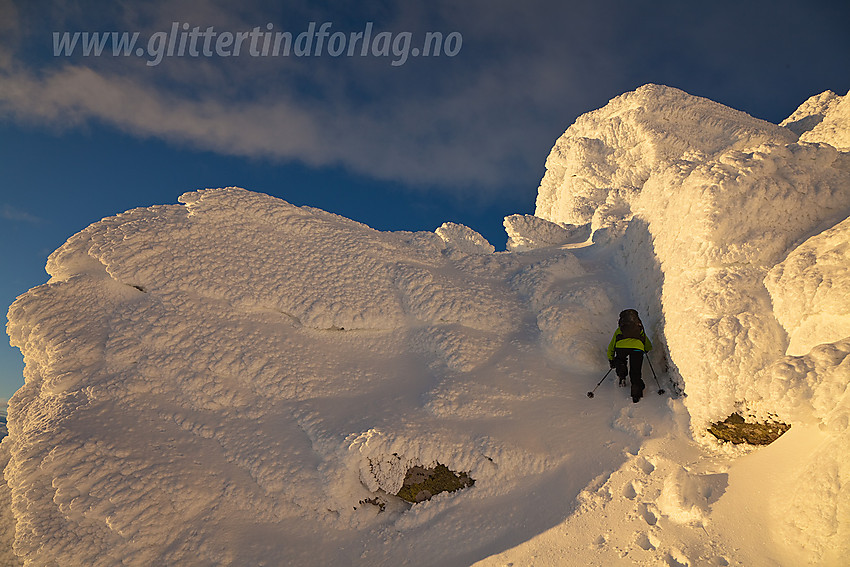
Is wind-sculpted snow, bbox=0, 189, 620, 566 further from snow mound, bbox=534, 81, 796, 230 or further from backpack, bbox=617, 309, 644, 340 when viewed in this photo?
snow mound, bbox=534, 81, 796, 230

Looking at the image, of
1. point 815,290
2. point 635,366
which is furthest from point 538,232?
point 815,290

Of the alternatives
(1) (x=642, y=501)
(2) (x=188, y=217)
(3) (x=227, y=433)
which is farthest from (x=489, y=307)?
(2) (x=188, y=217)

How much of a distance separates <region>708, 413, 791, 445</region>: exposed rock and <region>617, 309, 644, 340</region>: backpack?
1583 mm

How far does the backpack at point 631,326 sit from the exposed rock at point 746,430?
1583 mm

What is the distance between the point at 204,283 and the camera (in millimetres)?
8391

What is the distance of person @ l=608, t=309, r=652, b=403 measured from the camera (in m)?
7.23

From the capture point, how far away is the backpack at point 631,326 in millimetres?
7367

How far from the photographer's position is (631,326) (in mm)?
7387

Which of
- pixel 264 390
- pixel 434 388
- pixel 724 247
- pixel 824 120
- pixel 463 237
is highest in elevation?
pixel 824 120

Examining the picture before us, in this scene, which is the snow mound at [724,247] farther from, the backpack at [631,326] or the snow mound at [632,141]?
the snow mound at [632,141]

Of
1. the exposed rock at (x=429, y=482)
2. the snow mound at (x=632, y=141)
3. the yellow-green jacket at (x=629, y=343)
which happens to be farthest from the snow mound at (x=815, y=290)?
the snow mound at (x=632, y=141)

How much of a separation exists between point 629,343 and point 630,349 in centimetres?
9

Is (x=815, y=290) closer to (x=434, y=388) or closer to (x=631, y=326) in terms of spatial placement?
(x=631, y=326)

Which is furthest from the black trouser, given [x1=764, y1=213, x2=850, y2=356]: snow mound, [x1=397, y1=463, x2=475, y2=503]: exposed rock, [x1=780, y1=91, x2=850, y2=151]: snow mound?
[x1=780, y1=91, x2=850, y2=151]: snow mound
